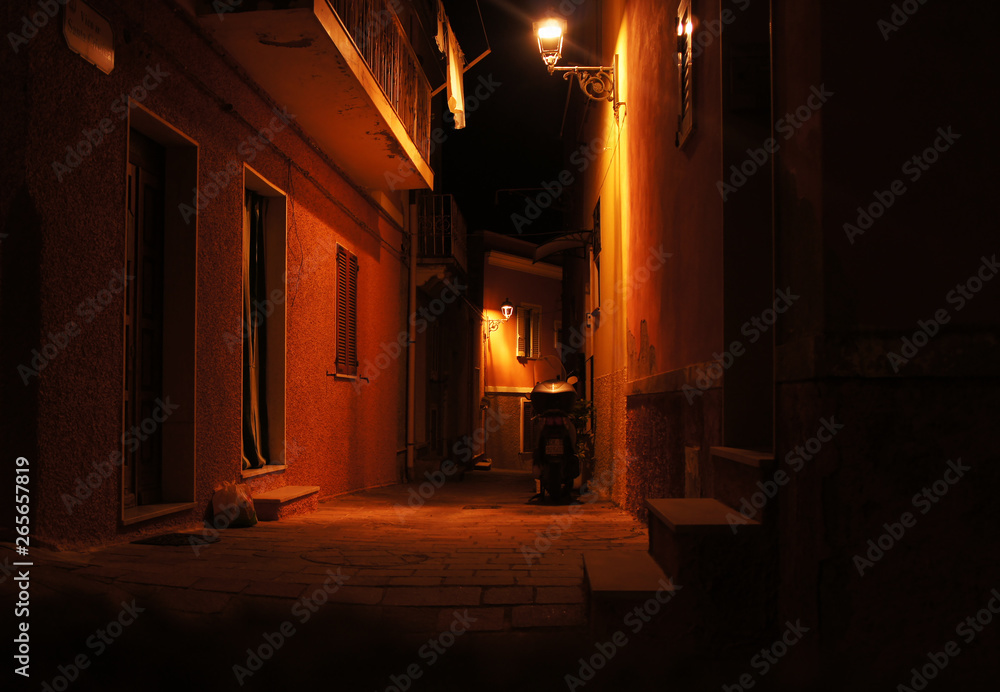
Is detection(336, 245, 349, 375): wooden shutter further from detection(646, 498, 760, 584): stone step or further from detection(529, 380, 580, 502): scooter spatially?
detection(646, 498, 760, 584): stone step

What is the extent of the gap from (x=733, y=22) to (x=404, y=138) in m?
6.03

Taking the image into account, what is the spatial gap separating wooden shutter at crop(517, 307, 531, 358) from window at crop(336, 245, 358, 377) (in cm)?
1512

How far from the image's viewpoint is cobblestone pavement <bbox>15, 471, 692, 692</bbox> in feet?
9.01

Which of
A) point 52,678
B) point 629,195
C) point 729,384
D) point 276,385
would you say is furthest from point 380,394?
point 52,678

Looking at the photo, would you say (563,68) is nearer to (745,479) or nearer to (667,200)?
(667,200)

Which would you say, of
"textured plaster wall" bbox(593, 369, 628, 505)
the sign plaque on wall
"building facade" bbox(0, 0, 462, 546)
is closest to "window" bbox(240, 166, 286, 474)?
"building facade" bbox(0, 0, 462, 546)

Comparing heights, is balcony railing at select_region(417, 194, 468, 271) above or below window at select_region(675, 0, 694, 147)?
above

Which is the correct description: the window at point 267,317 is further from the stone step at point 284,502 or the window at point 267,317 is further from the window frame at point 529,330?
the window frame at point 529,330

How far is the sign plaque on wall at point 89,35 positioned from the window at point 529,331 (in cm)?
2093

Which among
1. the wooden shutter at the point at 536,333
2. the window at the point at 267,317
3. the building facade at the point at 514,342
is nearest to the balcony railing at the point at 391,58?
the window at the point at 267,317

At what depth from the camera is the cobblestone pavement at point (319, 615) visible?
275cm

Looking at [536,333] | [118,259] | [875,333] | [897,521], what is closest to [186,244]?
[118,259]

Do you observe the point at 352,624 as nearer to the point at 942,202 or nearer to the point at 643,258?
the point at 942,202

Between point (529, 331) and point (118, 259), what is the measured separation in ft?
70.8
